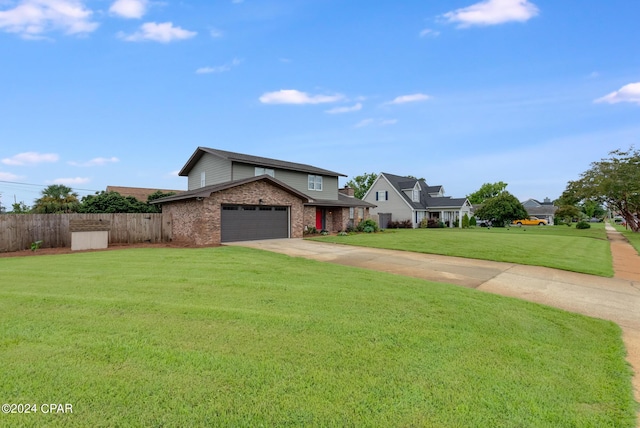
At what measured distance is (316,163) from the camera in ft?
106

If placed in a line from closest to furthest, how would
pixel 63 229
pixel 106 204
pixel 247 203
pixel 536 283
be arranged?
pixel 536 283 → pixel 63 229 → pixel 247 203 → pixel 106 204

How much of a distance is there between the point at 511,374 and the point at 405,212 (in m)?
36.0

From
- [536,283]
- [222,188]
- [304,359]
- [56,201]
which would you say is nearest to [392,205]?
[222,188]

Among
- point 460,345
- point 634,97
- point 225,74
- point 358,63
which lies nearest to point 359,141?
point 358,63

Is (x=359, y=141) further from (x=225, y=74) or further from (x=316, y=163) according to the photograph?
(x=225, y=74)

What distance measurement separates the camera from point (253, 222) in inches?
749

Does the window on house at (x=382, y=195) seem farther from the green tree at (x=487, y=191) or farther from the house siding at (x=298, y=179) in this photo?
the green tree at (x=487, y=191)

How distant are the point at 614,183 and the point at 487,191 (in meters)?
52.2

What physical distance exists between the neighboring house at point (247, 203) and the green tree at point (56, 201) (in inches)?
495

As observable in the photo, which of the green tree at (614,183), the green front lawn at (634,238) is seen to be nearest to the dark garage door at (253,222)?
the green front lawn at (634,238)

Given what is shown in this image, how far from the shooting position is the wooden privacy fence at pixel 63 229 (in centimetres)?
1404

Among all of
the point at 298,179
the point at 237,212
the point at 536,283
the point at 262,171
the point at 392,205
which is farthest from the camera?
the point at 392,205

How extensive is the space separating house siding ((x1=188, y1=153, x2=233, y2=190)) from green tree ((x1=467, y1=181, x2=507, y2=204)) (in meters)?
73.9

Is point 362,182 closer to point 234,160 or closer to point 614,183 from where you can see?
point 614,183
